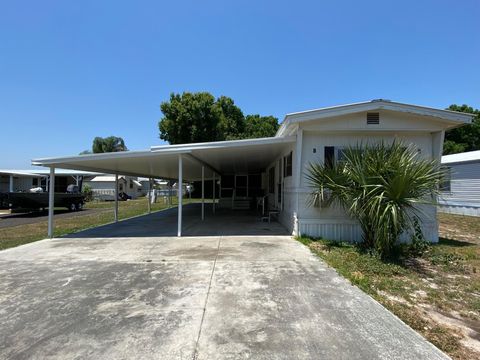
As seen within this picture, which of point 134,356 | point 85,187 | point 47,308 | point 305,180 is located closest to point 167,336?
point 134,356

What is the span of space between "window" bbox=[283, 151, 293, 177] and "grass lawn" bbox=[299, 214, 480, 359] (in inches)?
95.0

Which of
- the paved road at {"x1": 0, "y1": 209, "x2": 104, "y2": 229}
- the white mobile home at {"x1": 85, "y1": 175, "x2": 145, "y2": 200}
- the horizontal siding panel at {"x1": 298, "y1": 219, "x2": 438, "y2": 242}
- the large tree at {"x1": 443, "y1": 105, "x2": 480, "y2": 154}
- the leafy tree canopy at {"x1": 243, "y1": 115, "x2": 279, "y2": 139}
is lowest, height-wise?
the paved road at {"x1": 0, "y1": 209, "x2": 104, "y2": 229}

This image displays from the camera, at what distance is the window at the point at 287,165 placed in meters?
9.20

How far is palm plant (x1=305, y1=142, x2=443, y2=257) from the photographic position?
5.81 meters

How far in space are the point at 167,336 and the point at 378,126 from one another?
6.91m

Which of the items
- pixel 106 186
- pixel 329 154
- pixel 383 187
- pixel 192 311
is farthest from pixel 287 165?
pixel 106 186

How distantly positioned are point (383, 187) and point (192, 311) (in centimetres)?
426

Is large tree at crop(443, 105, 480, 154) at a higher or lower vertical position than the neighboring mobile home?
higher

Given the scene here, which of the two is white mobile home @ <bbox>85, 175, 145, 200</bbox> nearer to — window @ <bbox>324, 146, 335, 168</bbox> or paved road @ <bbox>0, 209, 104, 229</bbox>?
paved road @ <bbox>0, 209, 104, 229</bbox>

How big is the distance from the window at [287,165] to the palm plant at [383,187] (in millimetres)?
2341

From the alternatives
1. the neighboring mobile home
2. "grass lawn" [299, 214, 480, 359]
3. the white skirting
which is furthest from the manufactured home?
the white skirting

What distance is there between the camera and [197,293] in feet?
13.5

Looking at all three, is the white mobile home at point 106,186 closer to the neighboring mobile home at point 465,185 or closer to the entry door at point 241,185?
the entry door at point 241,185

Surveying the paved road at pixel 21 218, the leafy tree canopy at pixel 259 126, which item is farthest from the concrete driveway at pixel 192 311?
the leafy tree canopy at pixel 259 126
